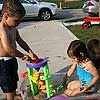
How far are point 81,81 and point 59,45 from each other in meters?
4.98

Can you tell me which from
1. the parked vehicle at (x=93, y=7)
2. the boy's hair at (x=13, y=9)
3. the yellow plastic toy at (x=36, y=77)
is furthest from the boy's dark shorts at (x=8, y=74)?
the parked vehicle at (x=93, y=7)

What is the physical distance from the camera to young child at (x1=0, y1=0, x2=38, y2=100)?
4566 millimetres

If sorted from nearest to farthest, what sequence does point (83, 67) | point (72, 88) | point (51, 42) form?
point (83, 67) < point (72, 88) < point (51, 42)

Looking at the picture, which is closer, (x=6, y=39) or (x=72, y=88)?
(x=6, y=39)

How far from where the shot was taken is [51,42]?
10.6m

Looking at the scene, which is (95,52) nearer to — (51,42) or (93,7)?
(51,42)

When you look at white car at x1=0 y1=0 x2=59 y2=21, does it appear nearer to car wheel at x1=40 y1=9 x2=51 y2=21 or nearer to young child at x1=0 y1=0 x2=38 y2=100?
car wheel at x1=40 y1=9 x2=51 y2=21

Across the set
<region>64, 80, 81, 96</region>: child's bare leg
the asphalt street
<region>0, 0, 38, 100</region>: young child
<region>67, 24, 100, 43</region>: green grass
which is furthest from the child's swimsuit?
<region>67, 24, 100, 43</region>: green grass

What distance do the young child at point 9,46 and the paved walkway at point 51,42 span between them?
2314mm

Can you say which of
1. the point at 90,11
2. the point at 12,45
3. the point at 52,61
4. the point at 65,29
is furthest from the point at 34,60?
the point at 90,11

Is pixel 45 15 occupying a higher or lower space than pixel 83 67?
lower

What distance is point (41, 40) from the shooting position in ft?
36.3

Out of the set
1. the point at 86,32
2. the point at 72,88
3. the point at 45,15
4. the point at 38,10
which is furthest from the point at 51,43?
the point at 38,10

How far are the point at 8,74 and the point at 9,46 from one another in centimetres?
43
